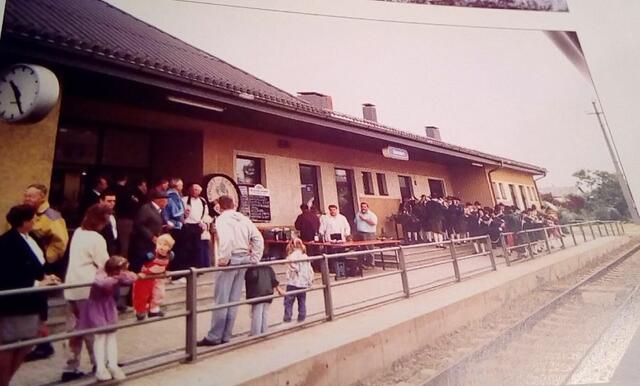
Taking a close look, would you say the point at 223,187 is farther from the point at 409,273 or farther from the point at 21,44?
the point at 409,273

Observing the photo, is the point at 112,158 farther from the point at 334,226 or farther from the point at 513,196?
the point at 513,196

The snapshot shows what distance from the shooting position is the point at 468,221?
1812 mm

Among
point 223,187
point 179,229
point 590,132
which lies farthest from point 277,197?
point 590,132

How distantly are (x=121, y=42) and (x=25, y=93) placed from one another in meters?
0.47

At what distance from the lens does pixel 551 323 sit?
4.49 feet

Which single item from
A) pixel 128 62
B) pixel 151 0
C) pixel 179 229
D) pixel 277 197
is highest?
pixel 151 0

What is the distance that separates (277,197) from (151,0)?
95 cm

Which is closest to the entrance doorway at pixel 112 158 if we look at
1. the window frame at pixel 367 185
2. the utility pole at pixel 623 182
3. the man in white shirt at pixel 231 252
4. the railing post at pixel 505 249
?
the man in white shirt at pixel 231 252

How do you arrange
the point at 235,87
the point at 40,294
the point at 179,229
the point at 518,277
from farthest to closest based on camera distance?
the point at 518,277
the point at 235,87
the point at 179,229
the point at 40,294

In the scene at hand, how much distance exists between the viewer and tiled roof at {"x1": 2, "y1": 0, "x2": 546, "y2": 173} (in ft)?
3.51

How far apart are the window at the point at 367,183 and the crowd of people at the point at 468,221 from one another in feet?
0.66

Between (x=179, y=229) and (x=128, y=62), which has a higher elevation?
(x=128, y=62)

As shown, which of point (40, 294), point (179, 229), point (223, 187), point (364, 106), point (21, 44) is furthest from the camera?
point (364, 106)

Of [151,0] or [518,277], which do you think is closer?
[151,0]
